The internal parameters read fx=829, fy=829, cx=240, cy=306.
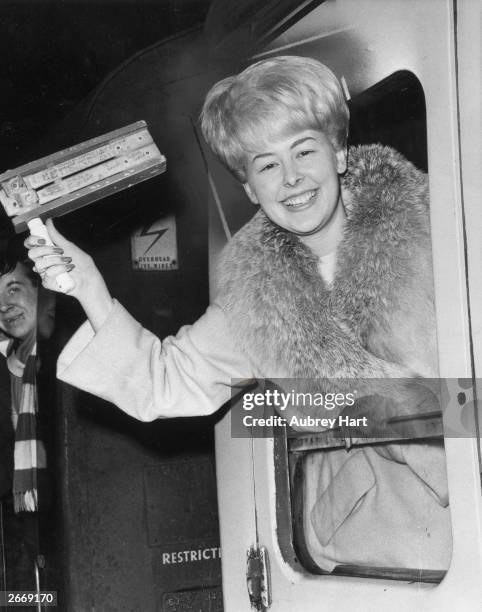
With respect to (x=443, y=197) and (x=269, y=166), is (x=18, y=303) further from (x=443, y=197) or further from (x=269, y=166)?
(x=443, y=197)

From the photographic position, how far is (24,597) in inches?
89.1

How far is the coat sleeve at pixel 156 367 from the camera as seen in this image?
5.32 ft

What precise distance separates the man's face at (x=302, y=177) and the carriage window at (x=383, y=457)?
1.9 inches

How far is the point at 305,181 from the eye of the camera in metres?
1.47

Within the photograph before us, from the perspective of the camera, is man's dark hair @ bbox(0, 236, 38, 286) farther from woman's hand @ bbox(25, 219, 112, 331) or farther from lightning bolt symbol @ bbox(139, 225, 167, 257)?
woman's hand @ bbox(25, 219, 112, 331)

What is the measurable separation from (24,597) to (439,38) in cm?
182

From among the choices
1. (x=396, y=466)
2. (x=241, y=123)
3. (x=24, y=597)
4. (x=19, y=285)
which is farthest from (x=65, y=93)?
(x=396, y=466)

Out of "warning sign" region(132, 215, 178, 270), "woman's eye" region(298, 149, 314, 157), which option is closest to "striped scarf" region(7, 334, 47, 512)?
"warning sign" region(132, 215, 178, 270)

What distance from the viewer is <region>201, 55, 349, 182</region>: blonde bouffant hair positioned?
1467 millimetres

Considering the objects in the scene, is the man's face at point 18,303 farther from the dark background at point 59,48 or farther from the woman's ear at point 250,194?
the woman's ear at point 250,194

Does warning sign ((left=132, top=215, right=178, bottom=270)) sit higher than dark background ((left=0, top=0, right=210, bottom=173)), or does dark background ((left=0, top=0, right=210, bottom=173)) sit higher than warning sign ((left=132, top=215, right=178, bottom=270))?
dark background ((left=0, top=0, right=210, bottom=173))

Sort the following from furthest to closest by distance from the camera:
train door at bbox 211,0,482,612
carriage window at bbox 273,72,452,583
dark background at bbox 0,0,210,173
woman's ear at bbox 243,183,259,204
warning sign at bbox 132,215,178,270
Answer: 1. dark background at bbox 0,0,210,173
2. warning sign at bbox 132,215,178,270
3. woman's ear at bbox 243,183,259,204
4. carriage window at bbox 273,72,452,583
5. train door at bbox 211,0,482,612

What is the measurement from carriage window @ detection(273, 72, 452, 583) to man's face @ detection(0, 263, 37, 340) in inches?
46.1

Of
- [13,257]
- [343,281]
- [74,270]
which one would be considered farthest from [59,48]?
[343,281]
